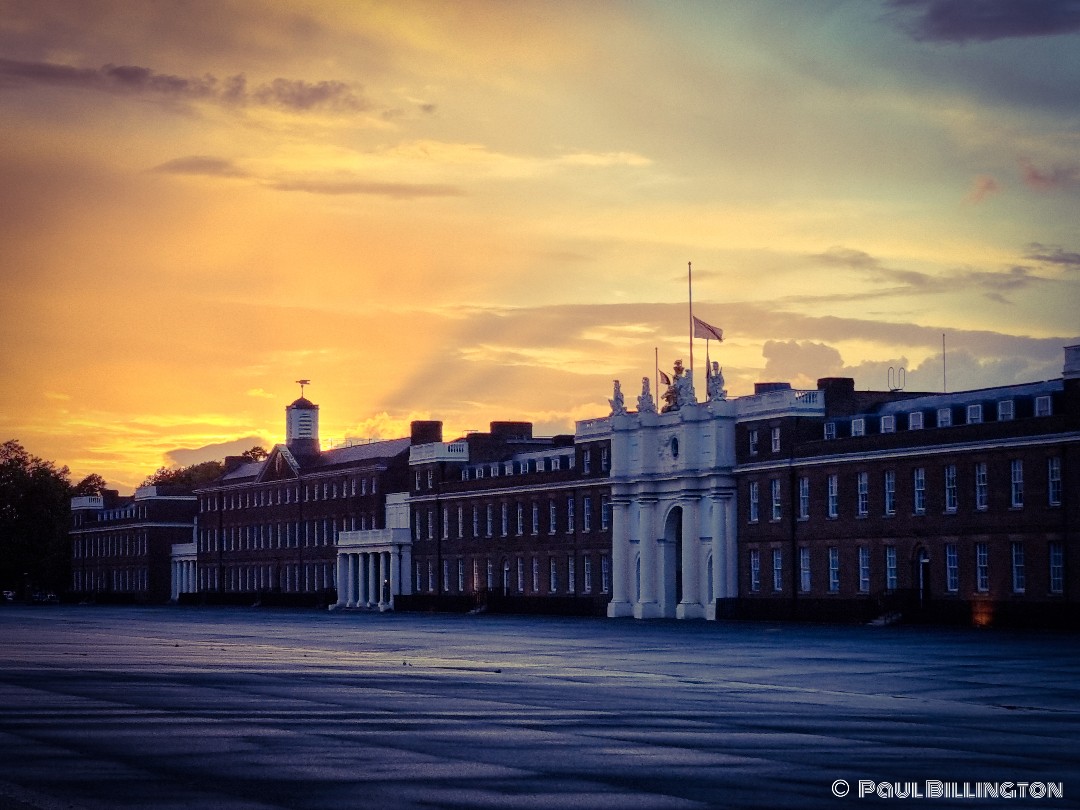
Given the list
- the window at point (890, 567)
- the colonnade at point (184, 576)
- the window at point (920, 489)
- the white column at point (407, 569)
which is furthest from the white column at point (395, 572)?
the window at point (920, 489)

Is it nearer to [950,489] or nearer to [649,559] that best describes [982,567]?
[950,489]

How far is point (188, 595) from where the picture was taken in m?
180

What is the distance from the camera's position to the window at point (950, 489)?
7881cm

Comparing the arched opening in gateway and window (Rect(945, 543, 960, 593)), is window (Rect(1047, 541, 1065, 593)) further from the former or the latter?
the arched opening in gateway

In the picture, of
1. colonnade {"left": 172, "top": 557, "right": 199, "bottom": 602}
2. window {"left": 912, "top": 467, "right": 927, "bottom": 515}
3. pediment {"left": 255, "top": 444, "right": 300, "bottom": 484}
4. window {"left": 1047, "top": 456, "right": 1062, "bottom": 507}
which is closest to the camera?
window {"left": 1047, "top": 456, "right": 1062, "bottom": 507}

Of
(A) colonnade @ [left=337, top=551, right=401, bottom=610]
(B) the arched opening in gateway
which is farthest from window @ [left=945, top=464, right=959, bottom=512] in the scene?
(A) colonnade @ [left=337, top=551, right=401, bottom=610]

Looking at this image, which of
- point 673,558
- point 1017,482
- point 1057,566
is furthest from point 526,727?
point 673,558

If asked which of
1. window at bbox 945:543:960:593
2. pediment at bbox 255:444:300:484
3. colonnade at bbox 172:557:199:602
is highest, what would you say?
pediment at bbox 255:444:300:484

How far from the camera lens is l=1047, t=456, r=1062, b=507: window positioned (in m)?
72.8

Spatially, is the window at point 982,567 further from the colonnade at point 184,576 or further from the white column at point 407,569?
the colonnade at point 184,576

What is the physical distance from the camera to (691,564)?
3841 inches

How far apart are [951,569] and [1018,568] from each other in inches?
174

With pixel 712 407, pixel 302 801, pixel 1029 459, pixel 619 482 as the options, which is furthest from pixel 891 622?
pixel 302 801

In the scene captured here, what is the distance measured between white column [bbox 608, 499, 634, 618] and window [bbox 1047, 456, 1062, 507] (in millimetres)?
34371
